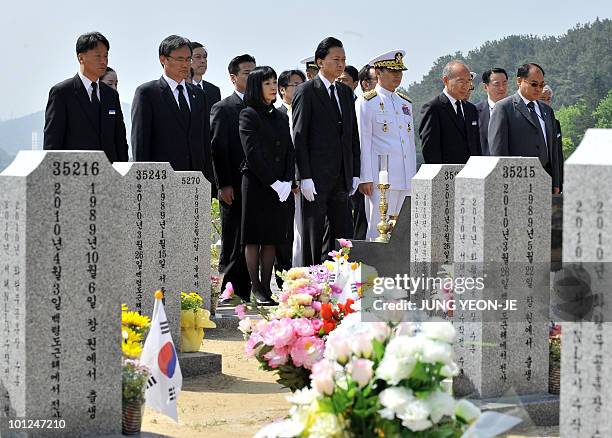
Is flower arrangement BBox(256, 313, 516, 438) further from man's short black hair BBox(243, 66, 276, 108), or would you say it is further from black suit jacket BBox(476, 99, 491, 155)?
black suit jacket BBox(476, 99, 491, 155)

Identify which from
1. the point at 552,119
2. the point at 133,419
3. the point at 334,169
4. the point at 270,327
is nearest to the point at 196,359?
the point at 270,327

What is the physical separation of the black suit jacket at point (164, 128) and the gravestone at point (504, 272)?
374 centimetres

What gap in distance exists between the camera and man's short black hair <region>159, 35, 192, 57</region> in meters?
9.87

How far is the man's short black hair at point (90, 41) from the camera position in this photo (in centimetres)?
905

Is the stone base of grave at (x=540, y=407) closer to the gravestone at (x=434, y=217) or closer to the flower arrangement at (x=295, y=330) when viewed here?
the flower arrangement at (x=295, y=330)

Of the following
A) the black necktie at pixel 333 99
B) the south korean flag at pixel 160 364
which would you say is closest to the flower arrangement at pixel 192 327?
the south korean flag at pixel 160 364

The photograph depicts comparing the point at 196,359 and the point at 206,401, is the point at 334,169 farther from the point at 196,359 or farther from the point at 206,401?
the point at 206,401

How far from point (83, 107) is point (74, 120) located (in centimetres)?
13

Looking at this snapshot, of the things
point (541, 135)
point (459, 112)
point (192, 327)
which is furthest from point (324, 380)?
point (459, 112)

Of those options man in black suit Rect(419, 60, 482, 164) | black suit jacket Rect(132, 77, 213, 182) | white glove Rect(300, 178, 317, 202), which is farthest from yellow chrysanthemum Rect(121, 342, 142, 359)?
man in black suit Rect(419, 60, 482, 164)

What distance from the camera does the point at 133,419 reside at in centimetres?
593

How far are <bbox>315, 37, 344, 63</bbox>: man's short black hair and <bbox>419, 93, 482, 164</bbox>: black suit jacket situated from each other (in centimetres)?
113

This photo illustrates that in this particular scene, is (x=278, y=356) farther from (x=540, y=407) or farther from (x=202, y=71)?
(x=202, y=71)

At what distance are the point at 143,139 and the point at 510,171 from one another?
402 centimetres
